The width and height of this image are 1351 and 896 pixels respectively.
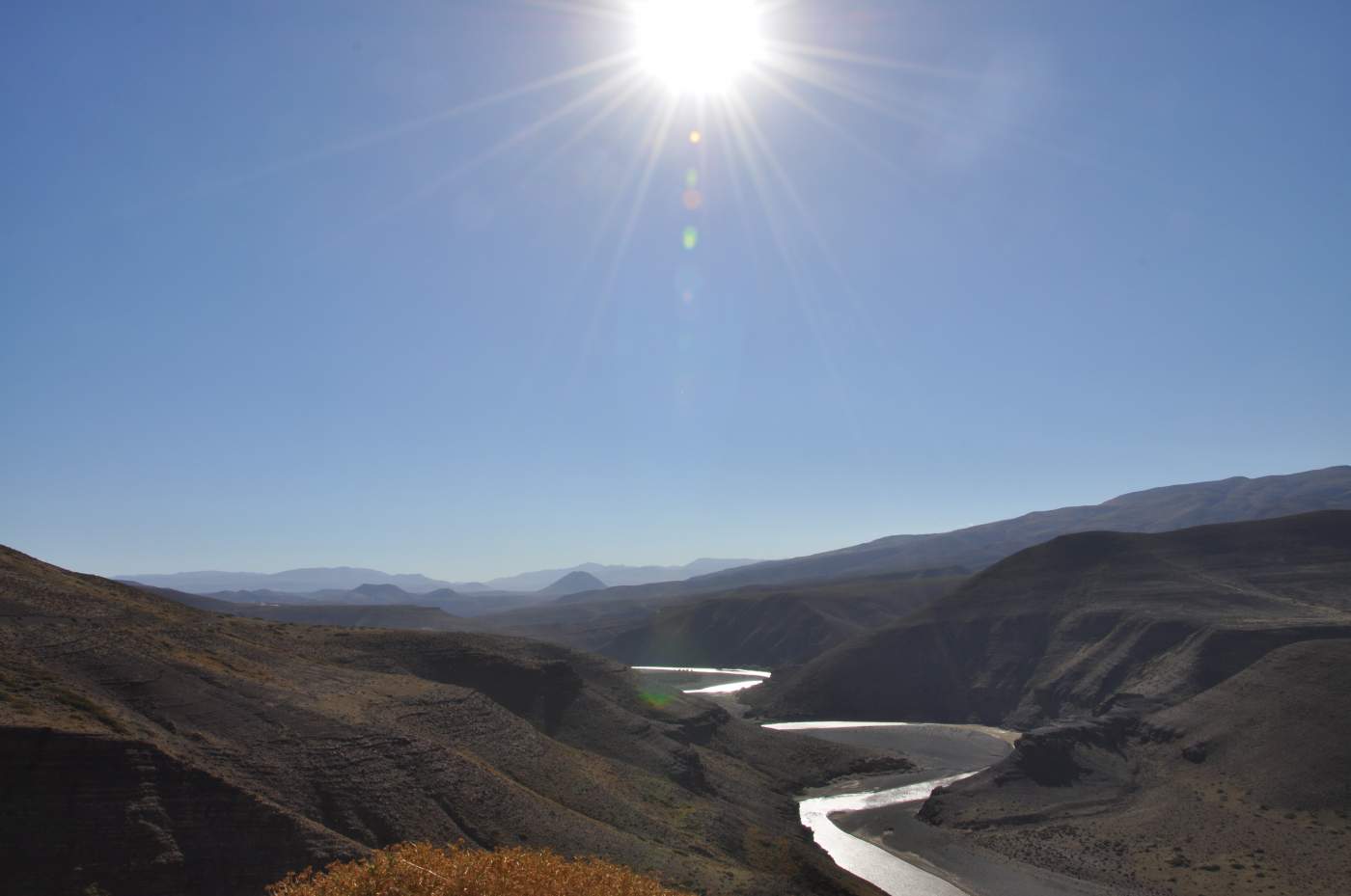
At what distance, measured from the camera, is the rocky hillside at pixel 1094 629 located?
72375 millimetres

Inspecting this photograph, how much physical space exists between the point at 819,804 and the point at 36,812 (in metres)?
52.0

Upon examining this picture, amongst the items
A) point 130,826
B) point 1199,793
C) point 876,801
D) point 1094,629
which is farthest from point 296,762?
point 1094,629

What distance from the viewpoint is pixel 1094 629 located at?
8794cm

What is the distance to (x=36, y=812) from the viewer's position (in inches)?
817

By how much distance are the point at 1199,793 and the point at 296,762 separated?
181 ft

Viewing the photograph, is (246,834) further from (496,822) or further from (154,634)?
(154,634)

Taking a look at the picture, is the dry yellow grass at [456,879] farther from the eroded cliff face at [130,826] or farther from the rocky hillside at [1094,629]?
the rocky hillside at [1094,629]

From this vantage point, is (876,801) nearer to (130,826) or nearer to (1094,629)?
(1094,629)

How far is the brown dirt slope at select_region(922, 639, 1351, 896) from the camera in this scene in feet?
139

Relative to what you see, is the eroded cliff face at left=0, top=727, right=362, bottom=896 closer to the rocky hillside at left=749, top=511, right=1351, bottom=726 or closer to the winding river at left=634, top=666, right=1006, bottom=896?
the winding river at left=634, top=666, right=1006, bottom=896

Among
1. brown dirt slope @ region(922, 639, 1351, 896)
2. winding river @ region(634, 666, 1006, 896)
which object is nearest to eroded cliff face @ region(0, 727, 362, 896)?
winding river @ region(634, 666, 1006, 896)

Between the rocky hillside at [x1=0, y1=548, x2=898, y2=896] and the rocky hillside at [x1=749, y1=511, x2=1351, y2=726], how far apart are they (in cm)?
4416

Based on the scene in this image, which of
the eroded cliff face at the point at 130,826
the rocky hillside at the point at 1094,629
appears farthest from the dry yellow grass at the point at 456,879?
the rocky hillside at the point at 1094,629

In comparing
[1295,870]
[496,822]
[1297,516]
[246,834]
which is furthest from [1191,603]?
[246,834]
